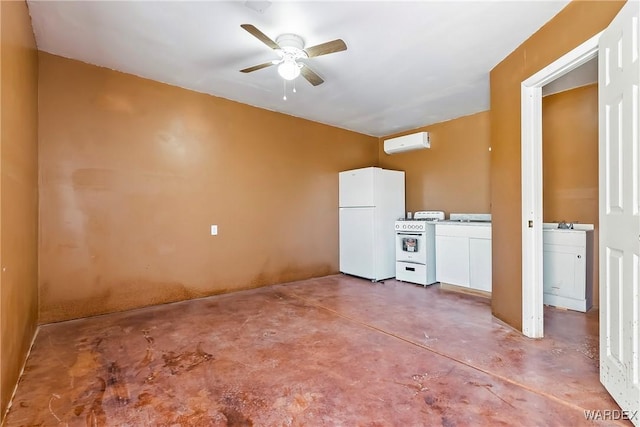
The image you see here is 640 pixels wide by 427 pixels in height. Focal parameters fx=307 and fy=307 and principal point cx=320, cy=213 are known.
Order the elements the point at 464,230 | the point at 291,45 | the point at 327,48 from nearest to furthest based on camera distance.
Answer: the point at 327,48 < the point at 291,45 < the point at 464,230

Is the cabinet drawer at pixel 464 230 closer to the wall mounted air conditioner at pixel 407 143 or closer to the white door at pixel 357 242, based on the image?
the white door at pixel 357 242

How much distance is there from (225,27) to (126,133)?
66.7 inches

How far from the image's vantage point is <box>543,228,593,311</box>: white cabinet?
3215 mm

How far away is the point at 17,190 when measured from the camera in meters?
1.96

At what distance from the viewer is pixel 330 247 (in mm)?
5191

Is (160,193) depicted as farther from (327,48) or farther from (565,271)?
(565,271)

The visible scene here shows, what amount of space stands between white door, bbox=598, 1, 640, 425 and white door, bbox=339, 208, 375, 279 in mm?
3022

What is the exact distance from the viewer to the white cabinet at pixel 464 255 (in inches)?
150

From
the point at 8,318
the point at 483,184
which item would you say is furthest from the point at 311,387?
the point at 483,184

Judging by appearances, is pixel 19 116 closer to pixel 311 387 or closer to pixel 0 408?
pixel 0 408

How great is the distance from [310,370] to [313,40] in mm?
2594

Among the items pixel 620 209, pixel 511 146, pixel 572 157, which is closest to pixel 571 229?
pixel 572 157

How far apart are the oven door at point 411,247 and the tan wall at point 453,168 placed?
774mm

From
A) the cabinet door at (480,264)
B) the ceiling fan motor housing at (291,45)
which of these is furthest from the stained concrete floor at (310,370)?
the ceiling fan motor housing at (291,45)
